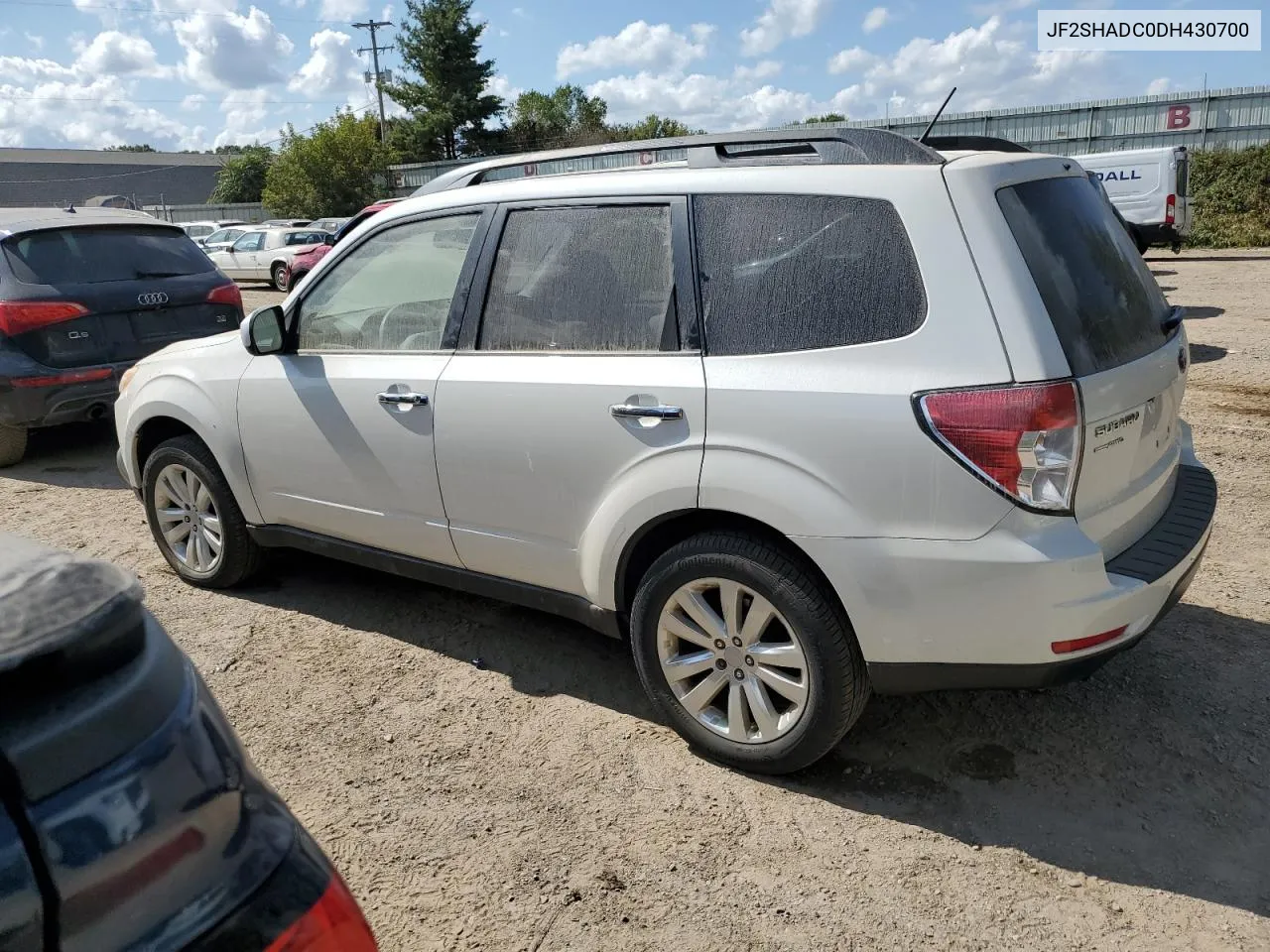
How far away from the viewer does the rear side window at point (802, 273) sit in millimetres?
2760

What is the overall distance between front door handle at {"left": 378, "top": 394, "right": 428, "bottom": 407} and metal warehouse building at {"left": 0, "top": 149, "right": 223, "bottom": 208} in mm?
57752

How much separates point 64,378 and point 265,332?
353 centimetres

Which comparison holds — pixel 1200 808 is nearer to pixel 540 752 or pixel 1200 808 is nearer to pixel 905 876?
pixel 905 876

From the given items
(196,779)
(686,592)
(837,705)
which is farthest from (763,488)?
(196,779)

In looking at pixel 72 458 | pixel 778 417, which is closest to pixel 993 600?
pixel 778 417

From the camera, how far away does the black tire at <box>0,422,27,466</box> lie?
711cm

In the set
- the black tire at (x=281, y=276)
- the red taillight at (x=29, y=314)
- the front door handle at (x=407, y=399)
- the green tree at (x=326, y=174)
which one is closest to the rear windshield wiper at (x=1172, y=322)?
→ the front door handle at (x=407, y=399)

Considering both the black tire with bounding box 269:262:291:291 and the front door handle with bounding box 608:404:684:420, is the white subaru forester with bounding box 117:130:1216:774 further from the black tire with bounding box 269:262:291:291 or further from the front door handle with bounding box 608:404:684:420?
the black tire with bounding box 269:262:291:291

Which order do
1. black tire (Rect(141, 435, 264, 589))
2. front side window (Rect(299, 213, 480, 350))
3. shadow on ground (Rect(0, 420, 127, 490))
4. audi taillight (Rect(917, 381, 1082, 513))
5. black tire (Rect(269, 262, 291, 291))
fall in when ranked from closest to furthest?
audi taillight (Rect(917, 381, 1082, 513)) → front side window (Rect(299, 213, 480, 350)) → black tire (Rect(141, 435, 264, 589)) → shadow on ground (Rect(0, 420, 127, 490)) → black tire (Rect(269, 262, 291, 291))

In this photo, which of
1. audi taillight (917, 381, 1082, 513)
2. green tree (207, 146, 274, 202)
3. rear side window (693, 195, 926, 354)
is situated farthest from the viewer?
→ green tree (207, 146, 274, 202)

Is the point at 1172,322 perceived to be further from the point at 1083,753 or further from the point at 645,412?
the point at 645,412

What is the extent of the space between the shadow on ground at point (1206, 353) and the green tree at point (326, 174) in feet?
131

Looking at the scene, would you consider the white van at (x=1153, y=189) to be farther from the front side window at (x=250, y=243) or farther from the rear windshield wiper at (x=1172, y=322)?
the front side window at (x=250, y=243)

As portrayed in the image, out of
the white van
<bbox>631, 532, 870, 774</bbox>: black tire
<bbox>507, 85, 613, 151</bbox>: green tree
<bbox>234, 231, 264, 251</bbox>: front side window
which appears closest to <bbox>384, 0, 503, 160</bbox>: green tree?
<bbox>507, 85, 613, 151</bbox>: green tree
